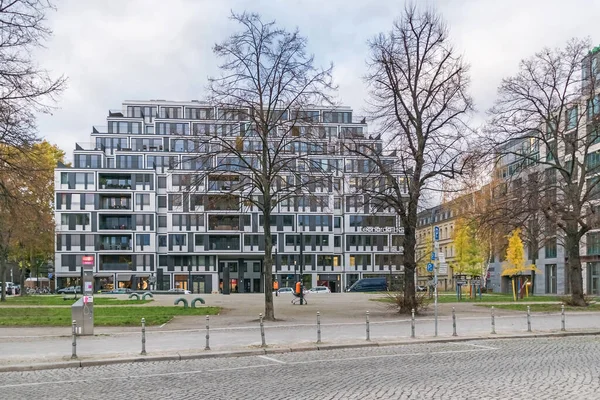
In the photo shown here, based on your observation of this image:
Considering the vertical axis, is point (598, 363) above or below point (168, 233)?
below

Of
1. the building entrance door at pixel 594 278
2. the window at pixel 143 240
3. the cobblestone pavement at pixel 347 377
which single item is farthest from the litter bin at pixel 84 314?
the window at pixel 143 240

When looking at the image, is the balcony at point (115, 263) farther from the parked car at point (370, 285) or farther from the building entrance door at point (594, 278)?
the building entrance door at point (594, 278)

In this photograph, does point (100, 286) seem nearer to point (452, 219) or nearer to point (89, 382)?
point (452, 219)

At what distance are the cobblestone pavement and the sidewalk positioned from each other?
51.9 inches

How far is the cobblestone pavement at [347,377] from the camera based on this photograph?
35.5 feet

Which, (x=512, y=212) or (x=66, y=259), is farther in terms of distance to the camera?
(x=66, y=259)

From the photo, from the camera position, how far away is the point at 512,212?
1353 inches

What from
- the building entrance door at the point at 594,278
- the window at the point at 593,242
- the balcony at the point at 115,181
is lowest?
the building entrance door at the point at 594,278

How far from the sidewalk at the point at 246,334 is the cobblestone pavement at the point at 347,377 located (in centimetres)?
132

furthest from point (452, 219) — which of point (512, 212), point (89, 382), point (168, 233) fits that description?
point (89, 382)

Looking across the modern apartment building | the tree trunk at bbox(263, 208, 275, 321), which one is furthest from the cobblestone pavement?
the modern apartment building

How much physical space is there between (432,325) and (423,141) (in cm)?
852

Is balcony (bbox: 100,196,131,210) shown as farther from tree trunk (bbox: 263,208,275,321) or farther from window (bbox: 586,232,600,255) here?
tree trunk (bbox: 263,208,275,321)

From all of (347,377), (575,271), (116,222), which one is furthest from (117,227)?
(347,377)
